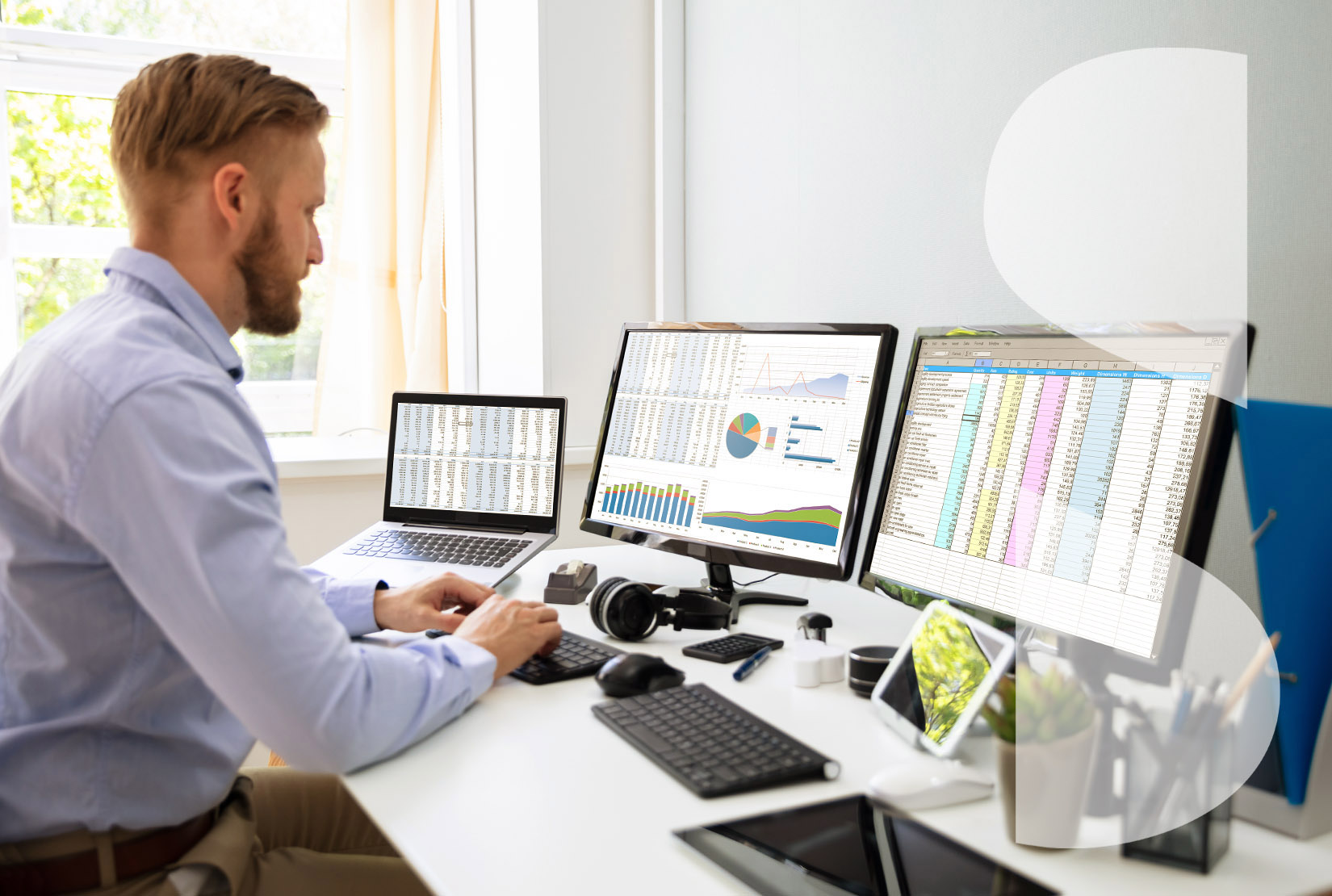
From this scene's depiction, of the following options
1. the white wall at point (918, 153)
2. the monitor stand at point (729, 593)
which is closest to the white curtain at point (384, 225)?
the white wall at point (918, 153)


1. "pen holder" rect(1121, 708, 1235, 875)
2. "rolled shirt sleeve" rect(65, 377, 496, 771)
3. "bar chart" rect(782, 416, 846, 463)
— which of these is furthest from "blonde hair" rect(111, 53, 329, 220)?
"pen holder" rect(1121, 708, 1235, 875)

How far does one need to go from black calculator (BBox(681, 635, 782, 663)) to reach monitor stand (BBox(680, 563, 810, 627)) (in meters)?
0.14

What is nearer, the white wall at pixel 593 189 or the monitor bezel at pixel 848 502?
the monitor bezel at pixel 848 502

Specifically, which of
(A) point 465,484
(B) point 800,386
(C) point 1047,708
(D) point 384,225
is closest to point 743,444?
(B) point 800,386

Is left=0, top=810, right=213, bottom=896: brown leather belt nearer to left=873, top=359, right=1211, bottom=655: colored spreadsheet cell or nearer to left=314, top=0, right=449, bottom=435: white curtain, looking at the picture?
left=873, top=359, right=1211, bottom=655: colored spreadsheet cell

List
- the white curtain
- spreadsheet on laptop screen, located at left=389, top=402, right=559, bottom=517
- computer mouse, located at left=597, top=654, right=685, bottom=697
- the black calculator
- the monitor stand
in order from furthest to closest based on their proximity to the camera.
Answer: the white curtain → spreadsheet on laptop screen, located at left=389, top=402, right=559, bottom=517 → the monitor stand → the black calculator → computer mouse, located at left=597, top=654, right=685, bottom=697

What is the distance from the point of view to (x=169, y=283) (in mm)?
1012

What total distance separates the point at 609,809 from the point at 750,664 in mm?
385

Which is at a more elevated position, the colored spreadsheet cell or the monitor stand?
the colored spreadsheet cell

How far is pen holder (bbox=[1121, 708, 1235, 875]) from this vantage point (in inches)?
26.4

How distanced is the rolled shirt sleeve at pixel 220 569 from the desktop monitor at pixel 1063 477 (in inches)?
24.5

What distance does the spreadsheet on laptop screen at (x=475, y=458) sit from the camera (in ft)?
5.70

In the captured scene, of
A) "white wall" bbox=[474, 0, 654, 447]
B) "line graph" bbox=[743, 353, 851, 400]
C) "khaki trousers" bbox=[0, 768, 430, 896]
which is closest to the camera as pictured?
"khaki trousers" bbox=[0, 768, 430, 896]

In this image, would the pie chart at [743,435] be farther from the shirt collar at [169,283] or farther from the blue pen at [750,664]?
the shirt collar at [169,283]
